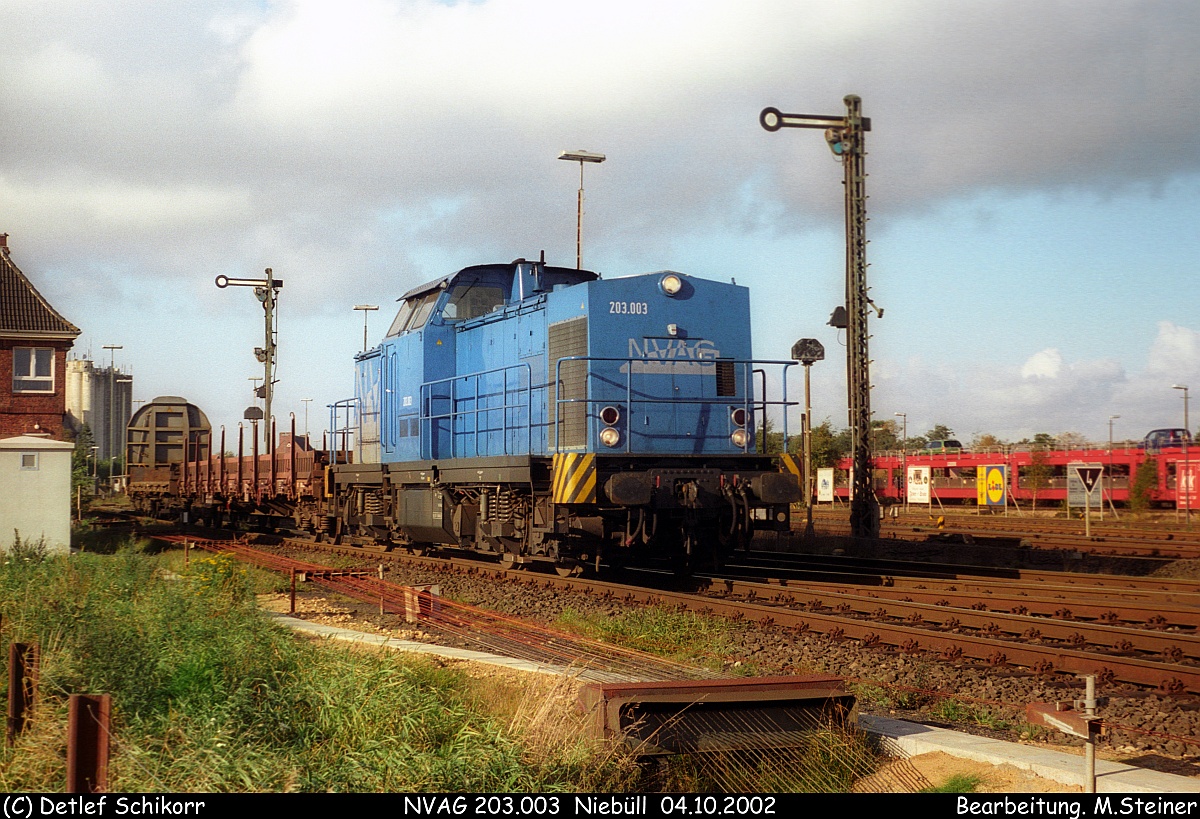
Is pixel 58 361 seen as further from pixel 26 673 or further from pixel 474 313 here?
pixel 26 673

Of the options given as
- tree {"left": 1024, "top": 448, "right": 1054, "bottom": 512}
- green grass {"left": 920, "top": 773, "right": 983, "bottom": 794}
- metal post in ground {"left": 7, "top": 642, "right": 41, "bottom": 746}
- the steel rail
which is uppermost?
tree {"left": 1024, "top": 448, "right": 1054, "bottom": 512}

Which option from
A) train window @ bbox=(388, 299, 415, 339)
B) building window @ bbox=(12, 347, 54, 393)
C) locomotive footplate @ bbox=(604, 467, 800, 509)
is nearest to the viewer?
locomotive footplate @ bbox=(604, 467, 800, 509)

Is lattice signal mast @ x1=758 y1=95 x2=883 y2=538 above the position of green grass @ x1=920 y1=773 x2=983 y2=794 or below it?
above

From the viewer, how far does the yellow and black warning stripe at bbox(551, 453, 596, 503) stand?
1185 cm

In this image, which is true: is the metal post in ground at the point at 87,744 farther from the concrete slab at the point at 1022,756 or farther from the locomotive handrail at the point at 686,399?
the locomotive handrail at the point at 686,399

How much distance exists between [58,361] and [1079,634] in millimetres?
24479

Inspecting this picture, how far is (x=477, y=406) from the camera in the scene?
49.2 ft

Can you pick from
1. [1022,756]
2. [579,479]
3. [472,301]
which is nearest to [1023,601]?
[579,479]

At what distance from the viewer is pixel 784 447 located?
1295 cm

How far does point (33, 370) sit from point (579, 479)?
1951cm

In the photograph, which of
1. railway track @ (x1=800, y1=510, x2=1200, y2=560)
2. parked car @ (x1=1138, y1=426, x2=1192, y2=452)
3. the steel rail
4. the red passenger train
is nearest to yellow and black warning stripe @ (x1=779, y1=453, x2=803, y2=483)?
the steel rail

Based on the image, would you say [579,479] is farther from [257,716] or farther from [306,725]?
[257,716]

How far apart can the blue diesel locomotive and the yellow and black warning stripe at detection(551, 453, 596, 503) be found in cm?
1

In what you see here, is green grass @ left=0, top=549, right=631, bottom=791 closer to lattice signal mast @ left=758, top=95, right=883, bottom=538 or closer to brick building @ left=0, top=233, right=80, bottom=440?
lattice signal mast @ left=758, top=95, right=883, bottom=538
